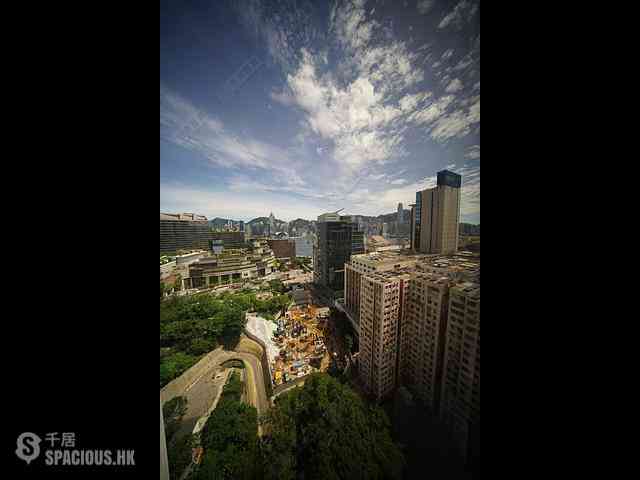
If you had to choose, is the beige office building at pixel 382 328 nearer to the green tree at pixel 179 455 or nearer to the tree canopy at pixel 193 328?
the green tree at pixel 179 455

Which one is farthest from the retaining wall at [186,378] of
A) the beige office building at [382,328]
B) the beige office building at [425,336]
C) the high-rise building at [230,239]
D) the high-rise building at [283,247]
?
the high-rise building at [283,247]

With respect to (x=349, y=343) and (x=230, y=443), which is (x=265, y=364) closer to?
(x=230, y=443)

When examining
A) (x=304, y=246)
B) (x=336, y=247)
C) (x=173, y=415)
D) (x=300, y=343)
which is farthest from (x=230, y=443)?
(x=304, y=246)
